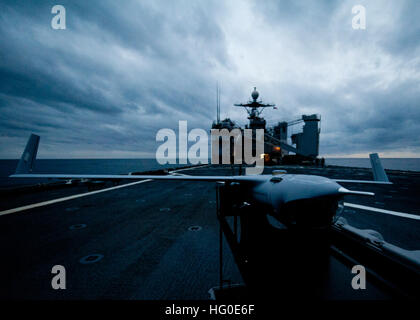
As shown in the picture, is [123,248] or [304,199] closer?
[304,199]

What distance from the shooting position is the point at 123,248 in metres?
6.82

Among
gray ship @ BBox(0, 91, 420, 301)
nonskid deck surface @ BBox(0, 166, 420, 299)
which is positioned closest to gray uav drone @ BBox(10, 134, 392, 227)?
gray ship @ BBox(0, 91, 420, 301)

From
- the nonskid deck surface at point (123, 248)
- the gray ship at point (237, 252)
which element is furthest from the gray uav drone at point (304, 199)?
the nonskid deck surface at point (123, 248)

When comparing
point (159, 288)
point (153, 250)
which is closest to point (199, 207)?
point (153, 250)

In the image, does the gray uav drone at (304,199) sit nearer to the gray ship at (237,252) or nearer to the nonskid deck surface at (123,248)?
the gray ship at (237,252)

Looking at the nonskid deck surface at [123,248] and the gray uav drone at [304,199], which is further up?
the gray uav drone at [304,199]

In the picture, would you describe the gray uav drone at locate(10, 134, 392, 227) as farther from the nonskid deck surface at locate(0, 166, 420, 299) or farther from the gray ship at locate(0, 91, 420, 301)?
the nonskid deck surface at locate(0, 166, 420, 299)

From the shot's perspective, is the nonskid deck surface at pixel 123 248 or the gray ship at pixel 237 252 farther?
the nonskid deck surface at pixel 123 248

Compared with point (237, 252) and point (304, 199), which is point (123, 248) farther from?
point (304, 199)

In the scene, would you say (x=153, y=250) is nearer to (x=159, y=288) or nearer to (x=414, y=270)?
(x=159, y=288)

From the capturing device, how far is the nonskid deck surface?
470cm

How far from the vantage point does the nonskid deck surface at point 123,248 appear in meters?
4.70

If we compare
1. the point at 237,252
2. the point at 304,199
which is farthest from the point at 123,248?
the point at 304,199
